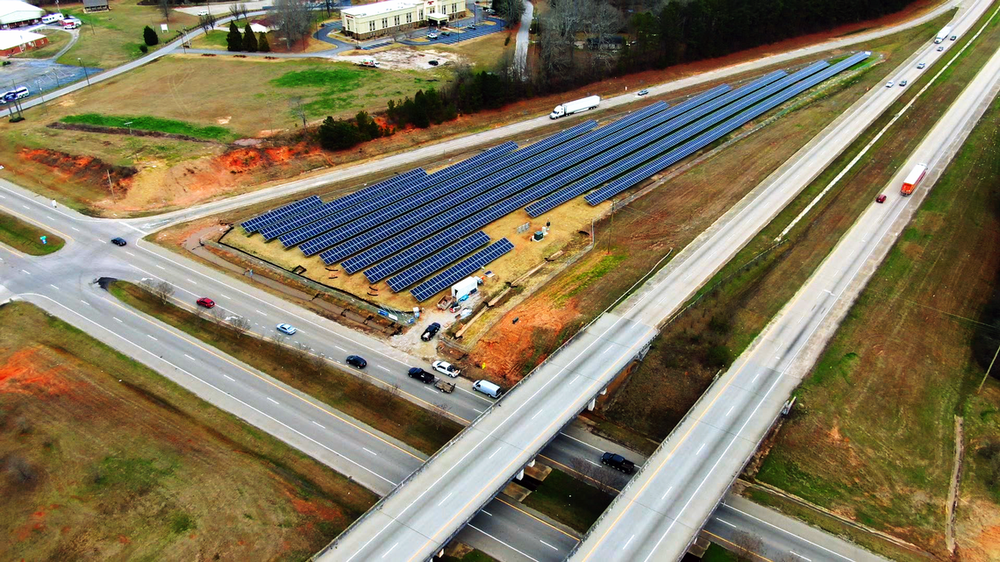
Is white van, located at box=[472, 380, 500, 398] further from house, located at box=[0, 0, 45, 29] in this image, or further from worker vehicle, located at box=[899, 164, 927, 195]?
house, located at box=[0, 0, 45, 29]

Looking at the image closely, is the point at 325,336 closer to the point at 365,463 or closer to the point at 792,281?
the point at 365,463

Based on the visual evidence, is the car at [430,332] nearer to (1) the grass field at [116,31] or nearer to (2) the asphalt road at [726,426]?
(2) the asphalt road at [726,426]

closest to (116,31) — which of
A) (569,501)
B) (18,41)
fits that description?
(18,41)

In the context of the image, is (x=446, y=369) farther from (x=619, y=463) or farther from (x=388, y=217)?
(x=388, y=217)

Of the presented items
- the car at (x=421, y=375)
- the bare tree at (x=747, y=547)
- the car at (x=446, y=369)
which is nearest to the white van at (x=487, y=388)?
the car at (x=446, y=369)

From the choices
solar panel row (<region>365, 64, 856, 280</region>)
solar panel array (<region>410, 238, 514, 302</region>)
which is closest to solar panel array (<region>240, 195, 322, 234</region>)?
solar panel row (<region>365, 64, 856, 280</region>)

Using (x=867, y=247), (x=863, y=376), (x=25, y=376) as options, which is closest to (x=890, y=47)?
(x=867, y=247)
